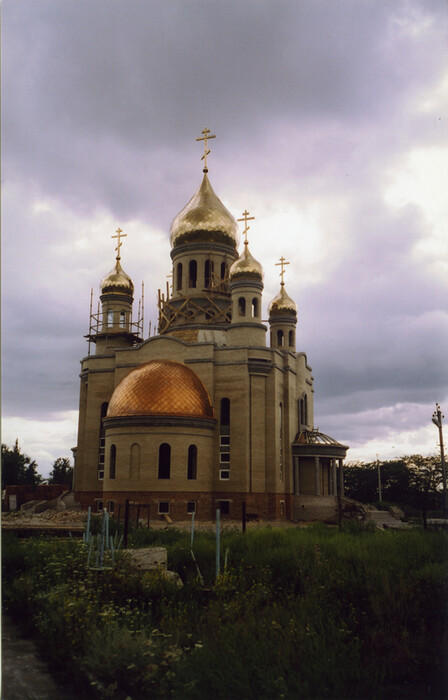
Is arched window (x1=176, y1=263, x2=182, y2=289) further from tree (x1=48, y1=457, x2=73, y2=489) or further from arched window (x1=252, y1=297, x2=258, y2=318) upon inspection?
tree (x1=48, y1=457, x2=73, y2=489)

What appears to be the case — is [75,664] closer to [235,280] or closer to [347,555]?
[347,555]

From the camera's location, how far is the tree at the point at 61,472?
59656 mm

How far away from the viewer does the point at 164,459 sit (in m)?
28.2

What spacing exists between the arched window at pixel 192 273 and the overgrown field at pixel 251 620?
23809mm

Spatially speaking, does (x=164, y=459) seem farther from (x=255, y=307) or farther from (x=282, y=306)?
(x=282, y=306)

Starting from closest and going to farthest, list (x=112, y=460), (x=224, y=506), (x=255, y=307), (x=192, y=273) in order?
1. (x=112, y=460)
2. (x=224, y=506)
3. (x=255, y=307)
4. (x=192, y=273)

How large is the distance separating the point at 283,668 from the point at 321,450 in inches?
1038

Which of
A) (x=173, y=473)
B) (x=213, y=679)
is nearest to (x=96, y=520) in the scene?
(x=173, y=473)

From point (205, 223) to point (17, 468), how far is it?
2487cm

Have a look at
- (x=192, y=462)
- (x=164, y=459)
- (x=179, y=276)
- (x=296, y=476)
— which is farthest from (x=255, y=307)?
(x=164, y=459)

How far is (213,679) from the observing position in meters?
6.68

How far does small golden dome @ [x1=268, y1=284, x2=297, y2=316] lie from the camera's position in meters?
38.2

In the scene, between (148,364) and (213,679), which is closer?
(213,679)

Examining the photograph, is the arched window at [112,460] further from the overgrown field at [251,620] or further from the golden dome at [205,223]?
the overgrown field at [251,620]
